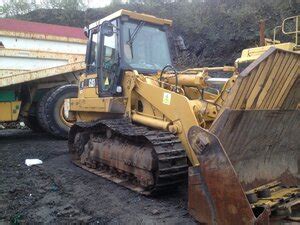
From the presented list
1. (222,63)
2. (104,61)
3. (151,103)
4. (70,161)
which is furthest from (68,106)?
(222,63)

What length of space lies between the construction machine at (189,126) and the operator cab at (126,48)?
2 centimetres

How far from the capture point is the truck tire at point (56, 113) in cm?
945

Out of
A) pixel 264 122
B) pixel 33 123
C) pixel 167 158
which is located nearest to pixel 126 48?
pixel 167 158

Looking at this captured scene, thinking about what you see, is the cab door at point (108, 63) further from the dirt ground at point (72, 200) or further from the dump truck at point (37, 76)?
the dump truck at point (37, 76)

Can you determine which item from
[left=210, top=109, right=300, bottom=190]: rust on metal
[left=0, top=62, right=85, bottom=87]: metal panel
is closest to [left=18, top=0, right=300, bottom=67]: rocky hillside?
[left=0, top=62, right=85, bottom=87]: metal panel

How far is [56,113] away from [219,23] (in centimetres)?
787

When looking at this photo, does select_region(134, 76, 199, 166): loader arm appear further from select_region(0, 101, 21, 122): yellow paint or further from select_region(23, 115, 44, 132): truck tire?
select_region(23, 115, 44, 132): truck tire

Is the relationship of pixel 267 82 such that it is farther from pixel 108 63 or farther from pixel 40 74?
pixel 40 74

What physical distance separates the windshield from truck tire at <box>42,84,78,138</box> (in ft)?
12.4

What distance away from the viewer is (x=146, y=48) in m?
6.34

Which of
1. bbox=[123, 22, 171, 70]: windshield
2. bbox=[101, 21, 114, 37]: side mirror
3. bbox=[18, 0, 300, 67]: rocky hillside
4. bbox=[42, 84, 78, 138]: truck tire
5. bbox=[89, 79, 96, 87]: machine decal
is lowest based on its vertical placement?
bbox=[42, 84, 78, 138]: truck tire

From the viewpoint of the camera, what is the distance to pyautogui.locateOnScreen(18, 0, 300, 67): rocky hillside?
1318cm

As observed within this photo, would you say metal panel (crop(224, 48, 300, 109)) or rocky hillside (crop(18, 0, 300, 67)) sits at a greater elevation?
rocky hillside (crop(18, 0, 300, 67))

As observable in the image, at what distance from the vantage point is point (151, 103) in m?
5.41
